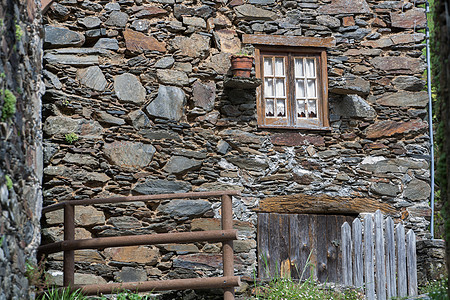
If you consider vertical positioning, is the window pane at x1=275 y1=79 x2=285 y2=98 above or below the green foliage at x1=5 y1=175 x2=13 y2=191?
above

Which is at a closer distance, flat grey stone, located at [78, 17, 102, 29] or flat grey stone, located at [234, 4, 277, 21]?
flat grey stone, located at [78, 17, 102, 29]

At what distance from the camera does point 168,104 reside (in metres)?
7.38

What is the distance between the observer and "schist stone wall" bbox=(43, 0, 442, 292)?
696 cm

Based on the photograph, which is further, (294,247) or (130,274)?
(294,247)

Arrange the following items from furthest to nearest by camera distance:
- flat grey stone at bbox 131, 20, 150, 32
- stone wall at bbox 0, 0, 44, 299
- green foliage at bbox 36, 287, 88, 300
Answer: flat grey stone at bbox 131, 20, 150, 32
green foliage at bbox 36, 287, 88, 300
stone wall at bbox 0, 0, 44, 299

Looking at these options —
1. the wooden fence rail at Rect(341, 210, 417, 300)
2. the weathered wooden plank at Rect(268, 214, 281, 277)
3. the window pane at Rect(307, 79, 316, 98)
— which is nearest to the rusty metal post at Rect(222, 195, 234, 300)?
the weathered wooden plank at Rect(268, 214, 281, 277)

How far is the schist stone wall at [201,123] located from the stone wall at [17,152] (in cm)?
177

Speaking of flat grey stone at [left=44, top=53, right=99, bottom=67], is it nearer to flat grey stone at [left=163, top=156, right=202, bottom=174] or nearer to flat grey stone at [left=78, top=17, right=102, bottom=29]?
flat grey stone at [left=78, top=17, right=102, bottom=29]

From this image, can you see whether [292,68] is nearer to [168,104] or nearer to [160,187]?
[168,104]

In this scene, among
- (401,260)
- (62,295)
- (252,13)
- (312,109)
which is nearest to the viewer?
(62,295)

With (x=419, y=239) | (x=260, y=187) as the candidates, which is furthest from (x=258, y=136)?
(x=419, y=239)

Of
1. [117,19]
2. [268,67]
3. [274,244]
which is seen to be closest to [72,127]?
[117,19]

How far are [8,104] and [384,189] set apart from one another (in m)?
5.34

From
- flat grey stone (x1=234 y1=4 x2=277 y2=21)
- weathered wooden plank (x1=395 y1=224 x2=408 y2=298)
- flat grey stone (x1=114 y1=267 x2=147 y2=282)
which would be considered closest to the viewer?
flat grey stone (x1=114 y1=267 x2=147 y2=282)
